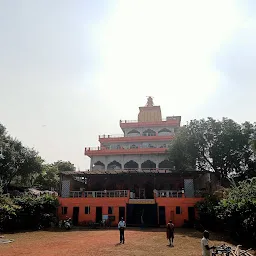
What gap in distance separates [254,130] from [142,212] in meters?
16.1

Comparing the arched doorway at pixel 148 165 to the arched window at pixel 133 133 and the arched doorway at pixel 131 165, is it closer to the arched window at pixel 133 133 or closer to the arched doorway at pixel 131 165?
the arched doorway at pixel 131 165

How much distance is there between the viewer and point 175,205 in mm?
25859

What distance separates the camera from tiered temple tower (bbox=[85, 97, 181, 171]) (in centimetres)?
3950

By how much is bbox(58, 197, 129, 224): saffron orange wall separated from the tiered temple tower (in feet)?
41.6

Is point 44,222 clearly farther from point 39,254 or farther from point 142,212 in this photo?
point 39,254

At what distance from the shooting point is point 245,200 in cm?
1545

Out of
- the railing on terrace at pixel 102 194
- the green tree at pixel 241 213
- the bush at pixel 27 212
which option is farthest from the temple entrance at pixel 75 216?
the green tree at pixel 241 213

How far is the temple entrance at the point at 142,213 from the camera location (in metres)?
26.9

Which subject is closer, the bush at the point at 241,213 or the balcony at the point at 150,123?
the bush at the point at 241,213

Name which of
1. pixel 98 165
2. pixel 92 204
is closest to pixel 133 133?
pixel 98 165

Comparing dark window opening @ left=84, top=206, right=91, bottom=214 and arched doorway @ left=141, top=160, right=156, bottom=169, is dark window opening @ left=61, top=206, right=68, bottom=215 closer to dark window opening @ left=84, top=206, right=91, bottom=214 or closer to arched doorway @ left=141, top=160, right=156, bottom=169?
dark window opening @ left=84, top=206, right=91, bottom=214

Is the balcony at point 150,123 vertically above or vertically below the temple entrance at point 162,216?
above

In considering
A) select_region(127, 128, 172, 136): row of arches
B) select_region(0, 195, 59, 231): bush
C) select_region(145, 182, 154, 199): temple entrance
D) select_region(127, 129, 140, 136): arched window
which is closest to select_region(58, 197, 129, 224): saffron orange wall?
select_region(0, 195, 59, 231): bush

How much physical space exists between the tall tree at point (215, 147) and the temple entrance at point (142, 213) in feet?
21.0
